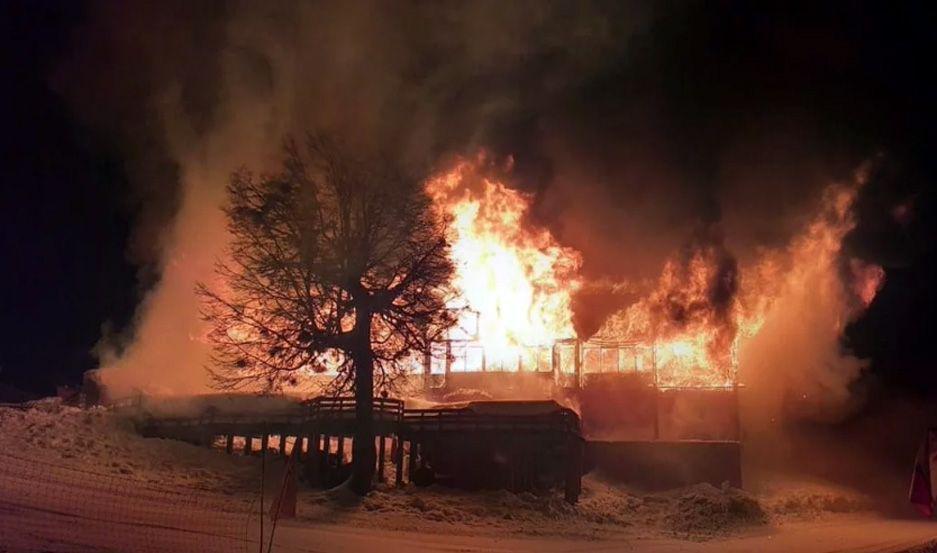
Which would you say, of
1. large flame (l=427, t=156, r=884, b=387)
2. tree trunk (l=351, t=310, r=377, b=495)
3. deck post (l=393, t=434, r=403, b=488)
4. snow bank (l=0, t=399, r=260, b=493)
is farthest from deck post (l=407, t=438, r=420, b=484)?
large flame (l=427, t=156, r=884, b=387)

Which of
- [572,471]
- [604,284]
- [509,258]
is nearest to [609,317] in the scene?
[604,284]

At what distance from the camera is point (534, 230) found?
4409 cm

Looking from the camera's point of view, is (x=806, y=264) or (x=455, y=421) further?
(x=806, y=264)

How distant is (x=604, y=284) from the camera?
43.9 metres

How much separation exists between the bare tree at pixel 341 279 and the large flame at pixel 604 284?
15145 millimetres

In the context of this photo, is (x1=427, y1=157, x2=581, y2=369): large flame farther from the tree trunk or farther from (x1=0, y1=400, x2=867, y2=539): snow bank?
the tree trunk

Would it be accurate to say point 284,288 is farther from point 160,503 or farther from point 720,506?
point 720,506

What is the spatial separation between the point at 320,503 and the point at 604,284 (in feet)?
79.7

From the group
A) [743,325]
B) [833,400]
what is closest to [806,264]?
[743,325]

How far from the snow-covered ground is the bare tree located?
337 centimetres

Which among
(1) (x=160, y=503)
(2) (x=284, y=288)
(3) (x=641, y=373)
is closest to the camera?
(1) (x=160, y=503)

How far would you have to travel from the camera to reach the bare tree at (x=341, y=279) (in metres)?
25.5

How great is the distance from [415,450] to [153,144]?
31120 mm

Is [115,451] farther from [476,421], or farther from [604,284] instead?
[604,284]
